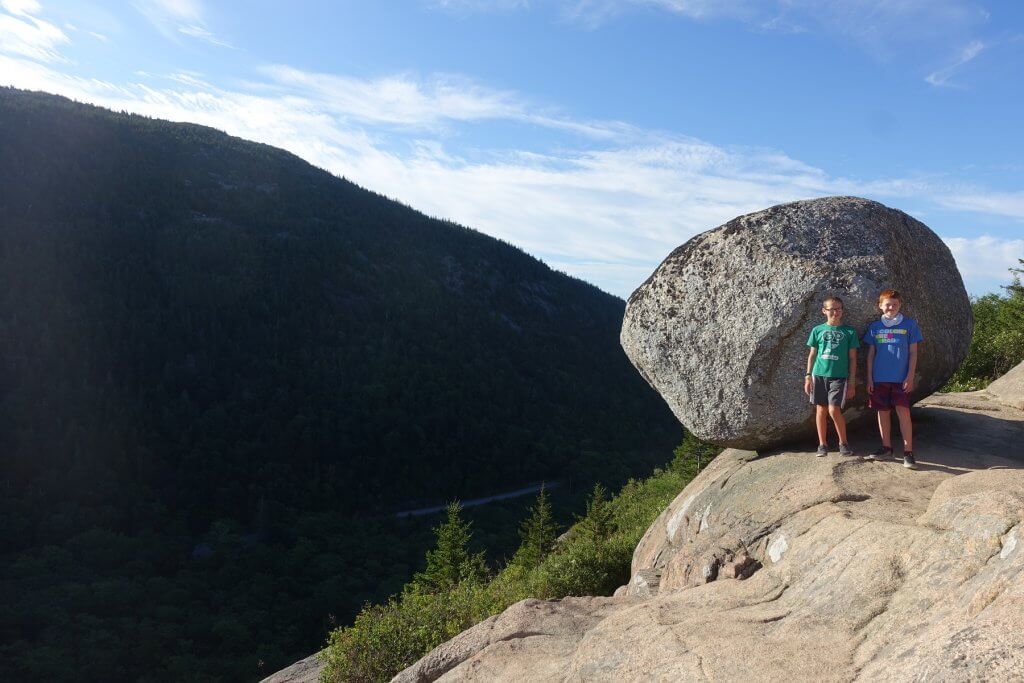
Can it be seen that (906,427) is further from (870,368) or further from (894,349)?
(894,349)

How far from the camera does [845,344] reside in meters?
8.78

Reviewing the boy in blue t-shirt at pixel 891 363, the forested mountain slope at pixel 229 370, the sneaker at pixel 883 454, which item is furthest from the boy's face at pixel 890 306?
the forested mountain slope at pixel 229 370

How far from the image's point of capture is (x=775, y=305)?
9.38 meters

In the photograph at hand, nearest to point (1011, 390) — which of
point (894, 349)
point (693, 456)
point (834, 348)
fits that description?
point (894, 349)

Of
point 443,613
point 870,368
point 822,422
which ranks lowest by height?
point 443,613

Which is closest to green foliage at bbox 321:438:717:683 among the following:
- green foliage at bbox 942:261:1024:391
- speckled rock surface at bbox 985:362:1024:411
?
speckled rock surface at bbox 985:362:1024:411

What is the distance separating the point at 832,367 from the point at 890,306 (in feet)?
3.42

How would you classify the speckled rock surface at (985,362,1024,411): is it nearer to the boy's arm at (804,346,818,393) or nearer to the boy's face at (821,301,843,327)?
the boy's arm at (804,346,818,393)

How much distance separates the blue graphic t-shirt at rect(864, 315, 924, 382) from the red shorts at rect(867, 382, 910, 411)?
0.10m

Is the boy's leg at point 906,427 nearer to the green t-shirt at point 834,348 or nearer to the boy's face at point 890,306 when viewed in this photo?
the green t-shirt at point 834,348

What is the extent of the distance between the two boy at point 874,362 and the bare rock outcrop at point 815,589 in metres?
0.65

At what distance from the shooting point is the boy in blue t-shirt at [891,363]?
8.62 metres

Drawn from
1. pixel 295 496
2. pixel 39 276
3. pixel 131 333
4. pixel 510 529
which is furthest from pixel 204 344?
pixel 510 529

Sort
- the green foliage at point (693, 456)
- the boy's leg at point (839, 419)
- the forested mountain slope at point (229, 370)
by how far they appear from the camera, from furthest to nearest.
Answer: the forested mountain slope at point (229, 370)
the green foliage at point (693, 456)
the boy's leg at point (839, 419)
